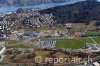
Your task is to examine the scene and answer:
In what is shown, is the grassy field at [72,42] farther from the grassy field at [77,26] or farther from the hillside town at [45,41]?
the grassy field at [77,26]

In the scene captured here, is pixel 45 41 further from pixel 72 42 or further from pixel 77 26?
pixel 77 26

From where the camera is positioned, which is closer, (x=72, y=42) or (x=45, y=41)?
(x=72, y=42)

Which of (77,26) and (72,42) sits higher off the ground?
(77,26)

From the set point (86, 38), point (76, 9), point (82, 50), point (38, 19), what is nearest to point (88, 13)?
point (76, 9)

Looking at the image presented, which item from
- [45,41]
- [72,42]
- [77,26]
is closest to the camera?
[72,42]

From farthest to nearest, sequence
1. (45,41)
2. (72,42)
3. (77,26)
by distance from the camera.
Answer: (77,26) → (45,41) → (72,42)

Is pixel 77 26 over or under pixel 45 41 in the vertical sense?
over

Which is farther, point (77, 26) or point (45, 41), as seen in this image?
point (77, 26)

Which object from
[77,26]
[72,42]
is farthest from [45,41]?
[77,26]
